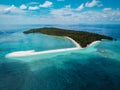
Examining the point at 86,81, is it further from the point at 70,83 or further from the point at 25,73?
the point at 25,73

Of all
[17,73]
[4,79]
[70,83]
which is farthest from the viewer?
[17,73]

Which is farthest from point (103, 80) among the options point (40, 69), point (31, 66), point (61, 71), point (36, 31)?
point (36, 31)

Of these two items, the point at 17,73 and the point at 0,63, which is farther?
the point at 0,63

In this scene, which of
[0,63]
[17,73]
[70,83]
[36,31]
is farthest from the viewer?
[36,31]

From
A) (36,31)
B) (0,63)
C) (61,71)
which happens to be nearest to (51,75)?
(61,71)

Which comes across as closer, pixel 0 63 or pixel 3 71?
pixel 3 71

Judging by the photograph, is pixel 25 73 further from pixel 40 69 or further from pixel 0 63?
pixel 0 63

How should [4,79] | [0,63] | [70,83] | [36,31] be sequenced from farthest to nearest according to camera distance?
[36,31], [0,63], [4,79], [70,83]

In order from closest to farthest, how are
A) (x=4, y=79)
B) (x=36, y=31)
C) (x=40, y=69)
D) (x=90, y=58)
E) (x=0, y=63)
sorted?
(x=4, y=79), (x=40, y=69), (x=0, y=63), (x=90, y=58), (x=36, y=31)
